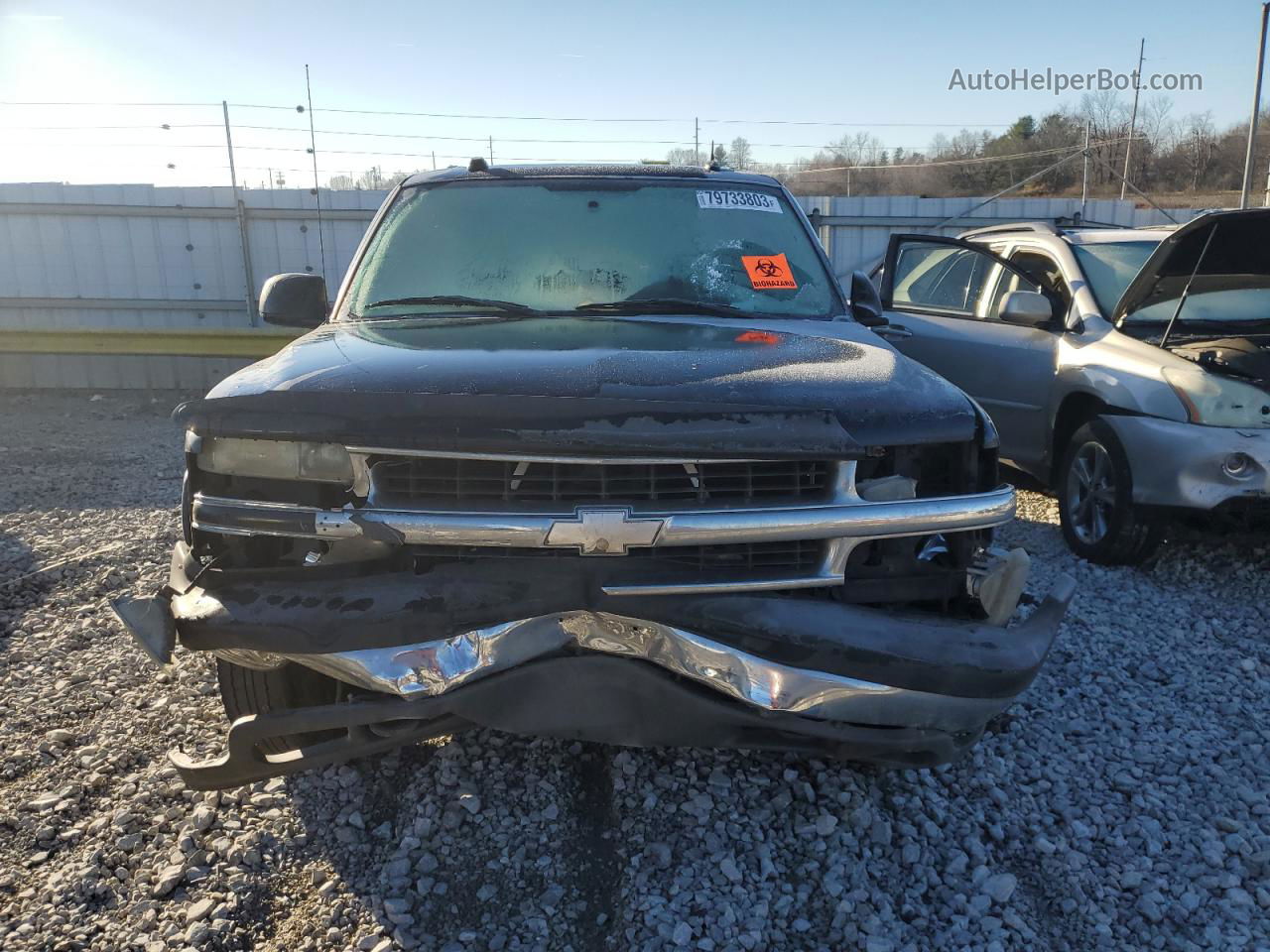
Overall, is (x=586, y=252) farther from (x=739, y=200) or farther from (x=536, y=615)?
(x=536, y=615)

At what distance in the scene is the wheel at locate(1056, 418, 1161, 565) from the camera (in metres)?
4.67

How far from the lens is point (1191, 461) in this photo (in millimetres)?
4355

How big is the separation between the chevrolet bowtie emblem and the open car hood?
3911 mm

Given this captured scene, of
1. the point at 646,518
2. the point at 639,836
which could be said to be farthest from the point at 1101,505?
the point at 646,518

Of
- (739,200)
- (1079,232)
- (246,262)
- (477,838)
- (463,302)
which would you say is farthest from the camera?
(246,262)

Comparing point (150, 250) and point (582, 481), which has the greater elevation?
point (150, 250)

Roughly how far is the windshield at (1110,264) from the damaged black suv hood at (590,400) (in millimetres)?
3391

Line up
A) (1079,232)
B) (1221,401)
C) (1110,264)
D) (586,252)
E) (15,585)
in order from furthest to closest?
(1079,232) → (1110,264) → (15,585) → (1221,401) → (586,252)

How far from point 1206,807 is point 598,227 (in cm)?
281

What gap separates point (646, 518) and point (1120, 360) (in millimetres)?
3799

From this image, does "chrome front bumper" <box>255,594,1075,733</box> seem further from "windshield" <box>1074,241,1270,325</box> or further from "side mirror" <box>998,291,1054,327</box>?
"windshield" <box>1074,241,1270,325</box>

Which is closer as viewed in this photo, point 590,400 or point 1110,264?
point 590,400

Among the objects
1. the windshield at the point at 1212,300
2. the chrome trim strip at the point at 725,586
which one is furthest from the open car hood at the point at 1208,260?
the chrome trim strip at the point at 725,586

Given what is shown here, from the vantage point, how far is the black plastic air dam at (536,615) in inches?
82.4
